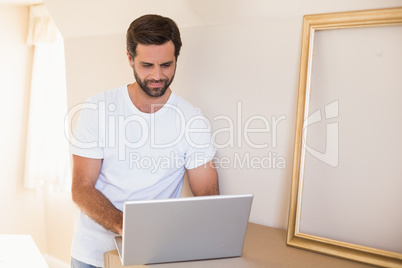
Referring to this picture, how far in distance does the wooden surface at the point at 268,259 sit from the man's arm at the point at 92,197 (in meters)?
0.14

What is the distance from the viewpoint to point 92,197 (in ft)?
5.67

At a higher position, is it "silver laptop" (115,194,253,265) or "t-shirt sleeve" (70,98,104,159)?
"t-shirt sleeve" (70,98,104,159)

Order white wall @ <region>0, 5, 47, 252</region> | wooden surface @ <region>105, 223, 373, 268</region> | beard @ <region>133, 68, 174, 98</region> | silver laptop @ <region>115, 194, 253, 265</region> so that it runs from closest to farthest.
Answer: silver laptop @ <region>115, 194, 253, 265</region>
wooden surface @ <region>105, 223, 373, 268</region>
beard @ <region>133, 68, 174, 98</region>
white wall @ <region>0, 5, 47, 252</region>

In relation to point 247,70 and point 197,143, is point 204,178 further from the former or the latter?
point 247,70

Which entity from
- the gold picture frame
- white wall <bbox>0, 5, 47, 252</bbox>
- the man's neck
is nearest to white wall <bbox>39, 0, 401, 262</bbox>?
the gold picture frame

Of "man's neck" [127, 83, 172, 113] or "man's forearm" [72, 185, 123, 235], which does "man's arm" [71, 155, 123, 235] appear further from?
"man's neck" [127, 83, 172, 113]

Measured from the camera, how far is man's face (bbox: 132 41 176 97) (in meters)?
1.70

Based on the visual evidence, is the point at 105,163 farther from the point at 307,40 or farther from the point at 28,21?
the point at 28,21

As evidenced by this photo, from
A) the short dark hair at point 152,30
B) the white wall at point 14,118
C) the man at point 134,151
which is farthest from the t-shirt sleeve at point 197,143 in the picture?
A: the white wall at point 14,118

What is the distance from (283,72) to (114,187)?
2.51ft

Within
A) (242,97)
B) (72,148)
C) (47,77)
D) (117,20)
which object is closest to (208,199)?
(242,97)

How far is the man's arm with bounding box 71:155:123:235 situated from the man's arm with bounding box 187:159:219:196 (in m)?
0.32

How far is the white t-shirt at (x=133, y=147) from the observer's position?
5.87 feet

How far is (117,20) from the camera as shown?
2.11 metres
